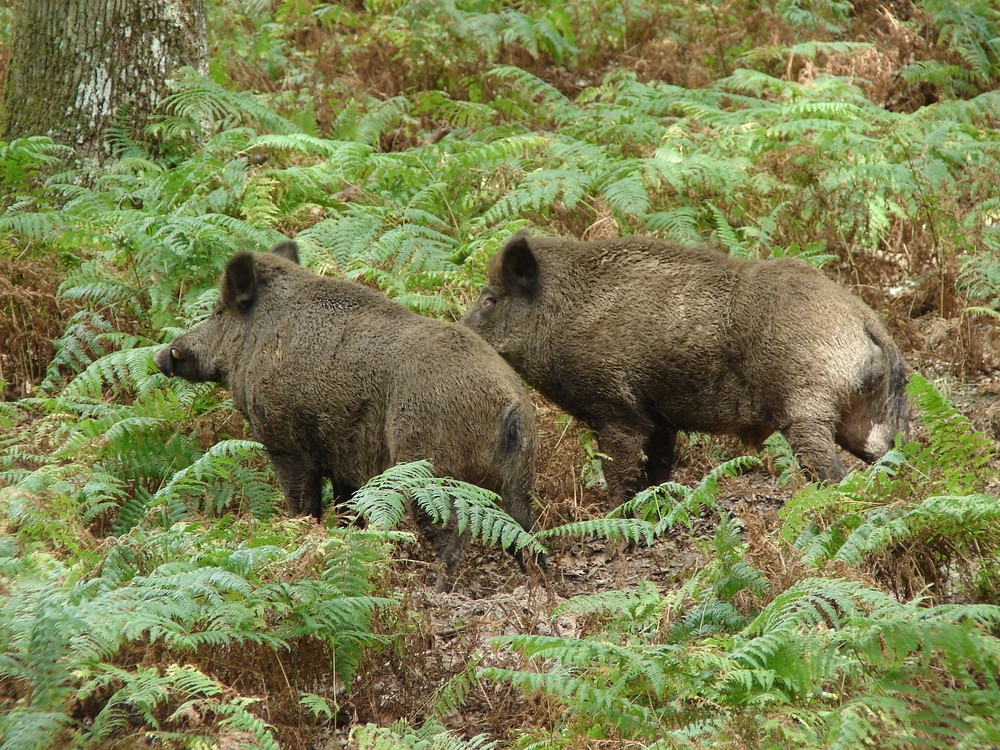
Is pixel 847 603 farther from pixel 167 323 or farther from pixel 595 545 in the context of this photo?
pixel 167 323

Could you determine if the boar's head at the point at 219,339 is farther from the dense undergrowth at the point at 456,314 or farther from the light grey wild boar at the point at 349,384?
the dense undergrowth at the point at 456,314

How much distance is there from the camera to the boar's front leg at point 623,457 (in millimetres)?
7262

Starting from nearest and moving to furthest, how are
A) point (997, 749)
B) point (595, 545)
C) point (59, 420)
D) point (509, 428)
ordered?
point (997, 749) → point (509, 428) → point (595, 545) → point (59, 420)

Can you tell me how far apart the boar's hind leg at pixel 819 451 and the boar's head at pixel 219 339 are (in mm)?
3829

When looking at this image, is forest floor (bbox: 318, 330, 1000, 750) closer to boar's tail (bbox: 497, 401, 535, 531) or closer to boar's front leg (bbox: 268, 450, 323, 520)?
boar's tail (bbox: 497, 401, 535, 531)

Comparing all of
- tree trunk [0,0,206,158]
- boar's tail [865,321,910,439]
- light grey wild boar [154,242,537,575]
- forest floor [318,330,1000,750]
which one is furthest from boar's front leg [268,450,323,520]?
tree trunk [0,0,206,158]

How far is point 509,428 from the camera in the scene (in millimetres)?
6039

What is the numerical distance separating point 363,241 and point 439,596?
3.96 m

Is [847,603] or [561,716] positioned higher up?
[847,603]

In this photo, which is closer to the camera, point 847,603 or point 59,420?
point 847,603

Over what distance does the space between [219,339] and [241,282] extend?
1.60ft

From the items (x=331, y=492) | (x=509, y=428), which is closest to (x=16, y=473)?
(x=331, y=492)

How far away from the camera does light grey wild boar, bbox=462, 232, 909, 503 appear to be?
21.3ft

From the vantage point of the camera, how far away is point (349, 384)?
6.54m
